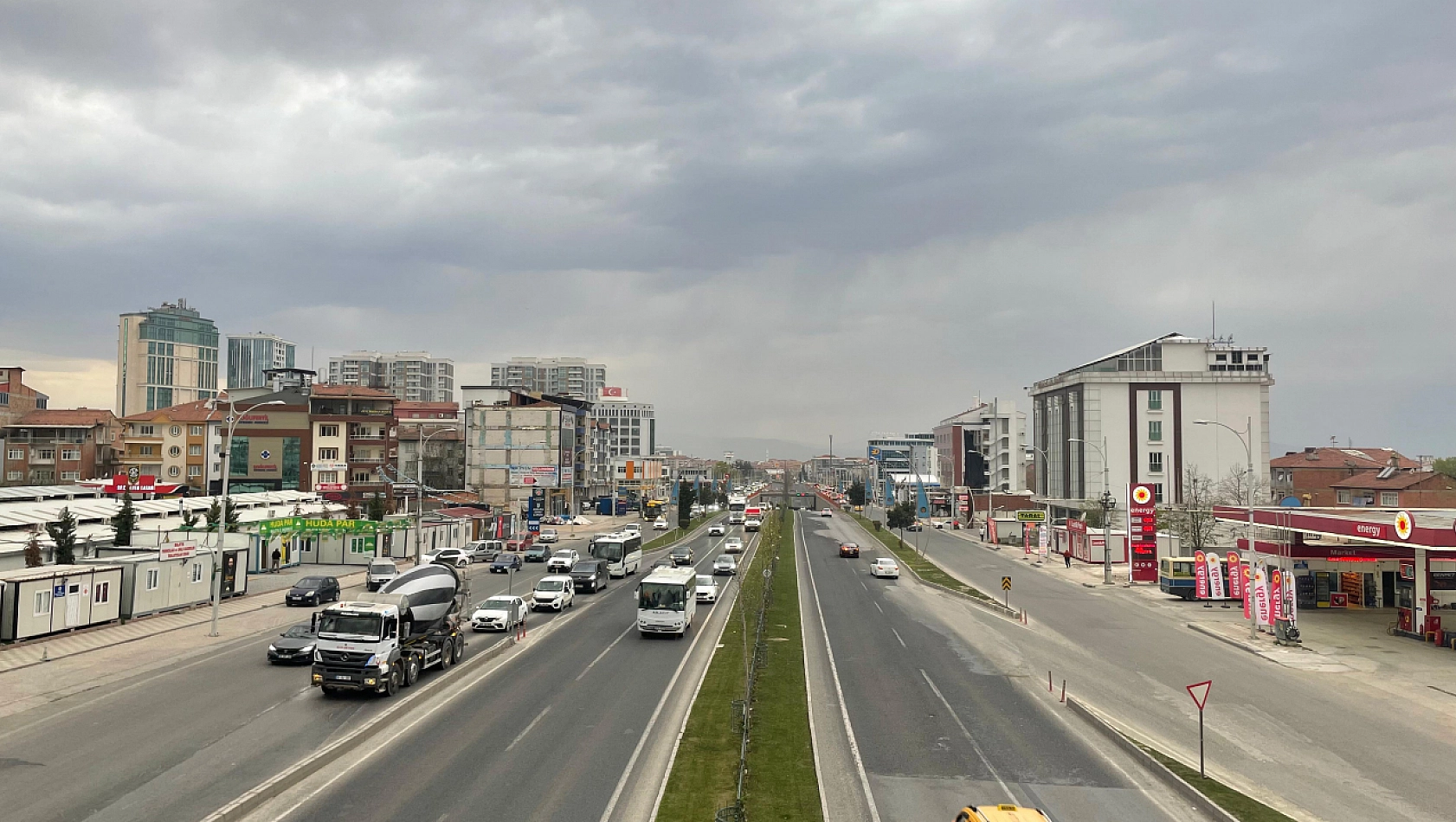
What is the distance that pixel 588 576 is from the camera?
171 feet

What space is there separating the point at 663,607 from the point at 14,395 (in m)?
117

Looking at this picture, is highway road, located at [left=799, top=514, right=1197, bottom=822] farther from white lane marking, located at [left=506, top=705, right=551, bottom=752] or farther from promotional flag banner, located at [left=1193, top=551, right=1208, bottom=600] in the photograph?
promotional flag banner, located at [left=1193, top=551, right=1208, bottom=600]

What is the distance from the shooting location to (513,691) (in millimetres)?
26141

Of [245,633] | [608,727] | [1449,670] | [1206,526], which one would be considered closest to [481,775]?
[608,727]

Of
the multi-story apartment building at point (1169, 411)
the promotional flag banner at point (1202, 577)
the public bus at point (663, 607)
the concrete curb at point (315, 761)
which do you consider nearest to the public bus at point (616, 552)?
the public bus at point (663, 607)

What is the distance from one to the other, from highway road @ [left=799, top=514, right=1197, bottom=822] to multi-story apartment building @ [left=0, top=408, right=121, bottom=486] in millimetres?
99331

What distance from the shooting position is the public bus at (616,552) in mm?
61250

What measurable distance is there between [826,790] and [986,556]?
72226 millimetres

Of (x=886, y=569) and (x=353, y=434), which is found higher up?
(x=353, y=434)

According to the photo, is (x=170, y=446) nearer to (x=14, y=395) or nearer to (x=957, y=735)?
(x=14, y=395)

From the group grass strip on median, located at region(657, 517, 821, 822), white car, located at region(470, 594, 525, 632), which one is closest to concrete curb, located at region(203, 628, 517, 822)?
grass strip on median, located at region(657, 517, 821, 822)

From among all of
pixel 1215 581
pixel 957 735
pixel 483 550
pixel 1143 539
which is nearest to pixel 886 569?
pixel 1143 539

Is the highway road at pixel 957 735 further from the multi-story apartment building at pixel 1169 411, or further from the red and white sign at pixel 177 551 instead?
the multi-story apartment building at pixel 1169 411

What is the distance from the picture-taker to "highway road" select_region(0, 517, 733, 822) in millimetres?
16375
